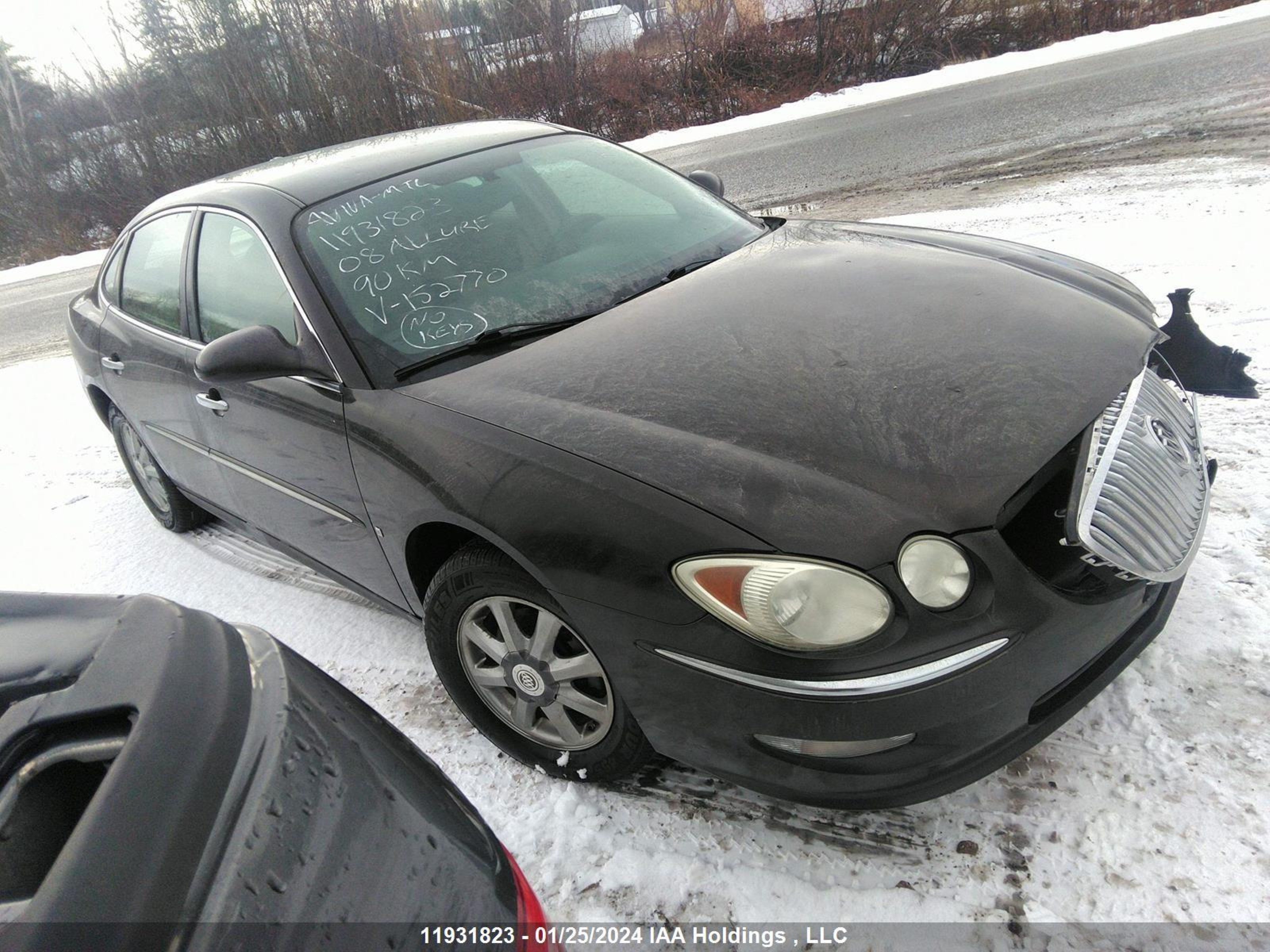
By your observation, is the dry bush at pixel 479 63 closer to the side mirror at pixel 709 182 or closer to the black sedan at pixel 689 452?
the side mirror at pixel 709 182

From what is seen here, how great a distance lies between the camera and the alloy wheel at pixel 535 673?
80.8 inches

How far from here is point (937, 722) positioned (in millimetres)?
1643

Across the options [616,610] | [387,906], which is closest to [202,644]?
[387,906]

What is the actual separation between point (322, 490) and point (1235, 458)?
3.15m

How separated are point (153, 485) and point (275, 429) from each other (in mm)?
1891

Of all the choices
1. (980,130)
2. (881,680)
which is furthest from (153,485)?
(980,130)

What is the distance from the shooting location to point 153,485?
4098mm

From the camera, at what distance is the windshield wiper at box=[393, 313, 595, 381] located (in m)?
2.36

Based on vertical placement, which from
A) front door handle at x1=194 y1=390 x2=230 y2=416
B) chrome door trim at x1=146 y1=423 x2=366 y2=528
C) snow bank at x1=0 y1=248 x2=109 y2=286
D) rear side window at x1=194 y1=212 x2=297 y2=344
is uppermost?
rear side window at x1=194 y1=212 x2=297 y2=344

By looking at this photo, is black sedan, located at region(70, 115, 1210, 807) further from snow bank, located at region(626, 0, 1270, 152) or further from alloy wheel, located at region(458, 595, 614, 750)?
snow bank, located at region(626, 0, 1270, 152)

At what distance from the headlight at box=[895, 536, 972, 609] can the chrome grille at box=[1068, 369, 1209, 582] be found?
29 centimetres

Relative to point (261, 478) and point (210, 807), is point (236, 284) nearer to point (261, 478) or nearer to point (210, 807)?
point (261, 478)

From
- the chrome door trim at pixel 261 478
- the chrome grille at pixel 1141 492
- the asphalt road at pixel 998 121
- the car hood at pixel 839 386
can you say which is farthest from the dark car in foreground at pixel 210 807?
the asphalt road at pixel 998 121

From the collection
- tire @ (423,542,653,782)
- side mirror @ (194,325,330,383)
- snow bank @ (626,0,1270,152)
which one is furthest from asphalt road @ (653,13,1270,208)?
tire @ (423,542,653,782)
